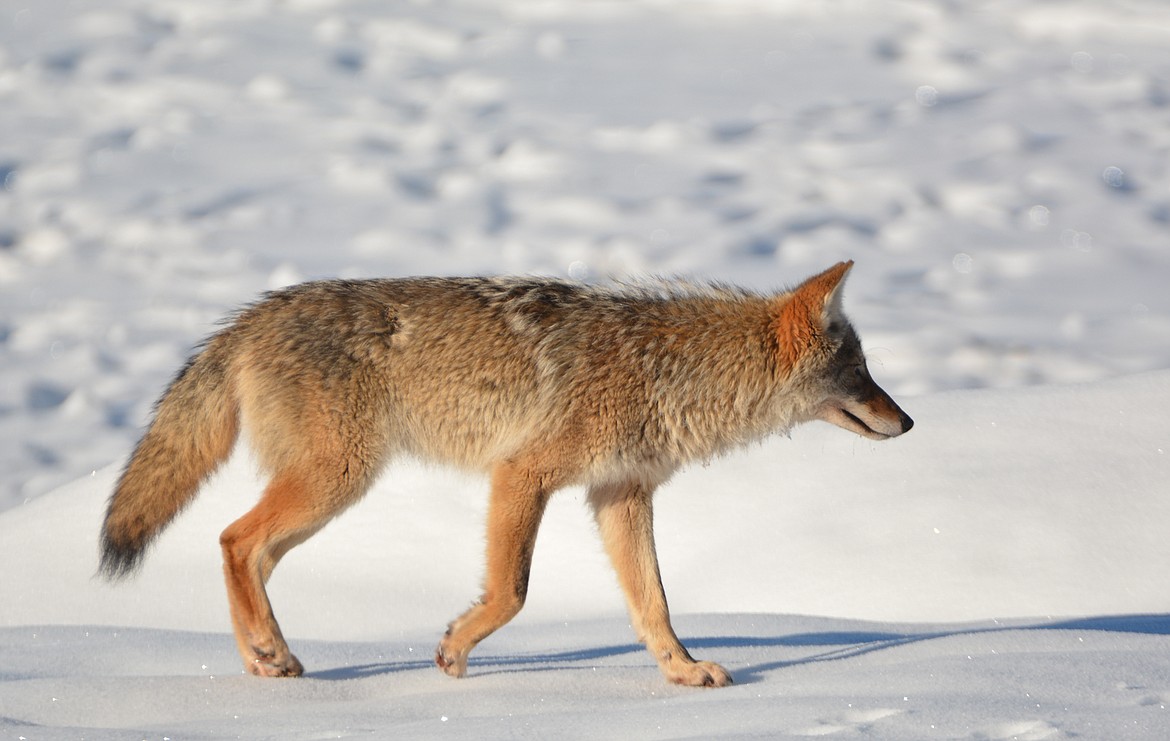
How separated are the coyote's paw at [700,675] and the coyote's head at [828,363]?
1268 mm

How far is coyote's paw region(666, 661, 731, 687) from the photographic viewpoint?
4762 mm

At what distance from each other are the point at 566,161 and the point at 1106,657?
39.3ft

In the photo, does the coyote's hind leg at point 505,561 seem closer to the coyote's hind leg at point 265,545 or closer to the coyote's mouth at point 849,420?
the coyote's hind leg at point 265,545

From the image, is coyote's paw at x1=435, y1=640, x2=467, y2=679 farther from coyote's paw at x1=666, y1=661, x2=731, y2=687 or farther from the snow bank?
coyote's paw at x1=666, y1=661, x2=731, y2=687

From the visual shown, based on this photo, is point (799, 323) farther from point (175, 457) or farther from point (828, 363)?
point (175, 457)

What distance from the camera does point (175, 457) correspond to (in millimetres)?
5422

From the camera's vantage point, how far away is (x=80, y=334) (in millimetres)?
11555

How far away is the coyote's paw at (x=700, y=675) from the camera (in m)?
4.76

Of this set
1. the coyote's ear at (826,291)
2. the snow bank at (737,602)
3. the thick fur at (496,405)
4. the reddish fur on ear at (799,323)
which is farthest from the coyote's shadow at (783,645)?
the coyote's ear at (826,291)

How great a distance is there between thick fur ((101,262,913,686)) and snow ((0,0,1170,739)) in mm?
424

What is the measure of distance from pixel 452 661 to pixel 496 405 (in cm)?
103

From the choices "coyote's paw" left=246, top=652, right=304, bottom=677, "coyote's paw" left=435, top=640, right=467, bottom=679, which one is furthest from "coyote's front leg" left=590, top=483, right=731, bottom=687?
"coyote's paw" left=246, top=652, right=304, bottom=677

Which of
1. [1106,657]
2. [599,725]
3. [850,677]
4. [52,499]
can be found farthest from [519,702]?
[52,499]

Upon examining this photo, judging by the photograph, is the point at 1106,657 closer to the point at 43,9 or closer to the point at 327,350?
the point at 327,350
